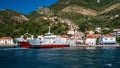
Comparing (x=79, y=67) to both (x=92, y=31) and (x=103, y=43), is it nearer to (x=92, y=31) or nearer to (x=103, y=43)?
(x=103, y=43)

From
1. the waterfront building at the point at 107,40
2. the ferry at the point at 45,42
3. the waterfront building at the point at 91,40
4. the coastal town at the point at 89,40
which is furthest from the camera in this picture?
the waterfront building at the point at 91,40

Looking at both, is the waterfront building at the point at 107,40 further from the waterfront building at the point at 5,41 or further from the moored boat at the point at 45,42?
the waterfront building at the point at 5,41

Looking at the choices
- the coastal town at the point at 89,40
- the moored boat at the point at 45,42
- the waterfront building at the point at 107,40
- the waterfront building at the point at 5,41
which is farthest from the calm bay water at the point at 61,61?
the waterfront building at the point at 5,41

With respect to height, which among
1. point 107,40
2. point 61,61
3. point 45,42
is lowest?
point 61,61

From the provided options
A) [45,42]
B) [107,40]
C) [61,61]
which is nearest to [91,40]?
[107,40]

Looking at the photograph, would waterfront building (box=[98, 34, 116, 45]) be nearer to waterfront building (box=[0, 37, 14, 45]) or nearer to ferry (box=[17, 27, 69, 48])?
ferry (box=[17, 27, 69, 48])

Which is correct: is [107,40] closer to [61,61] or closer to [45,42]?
[45,42]

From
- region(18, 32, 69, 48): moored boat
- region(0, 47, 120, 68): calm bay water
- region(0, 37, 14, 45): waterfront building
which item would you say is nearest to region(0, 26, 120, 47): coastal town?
region(0, 37, 14, 45): waterfront building

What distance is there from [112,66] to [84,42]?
386 ft

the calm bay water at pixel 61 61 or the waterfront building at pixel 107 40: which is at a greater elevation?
the waterfront building at pixel 107 40

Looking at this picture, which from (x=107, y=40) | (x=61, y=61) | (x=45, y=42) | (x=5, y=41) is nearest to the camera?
(x=61, y=61)

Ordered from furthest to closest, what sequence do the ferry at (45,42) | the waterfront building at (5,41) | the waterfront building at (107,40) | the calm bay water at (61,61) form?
1. the waterfront building at (5,41)
2. the waterfront building at (107,40)
3. the ferry at (45,42)
4. the calm bay water at (61,61)

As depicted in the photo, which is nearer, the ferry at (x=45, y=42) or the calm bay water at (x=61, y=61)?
the calm bay water at (x=61, y=61)

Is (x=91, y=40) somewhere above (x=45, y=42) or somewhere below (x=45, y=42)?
above
